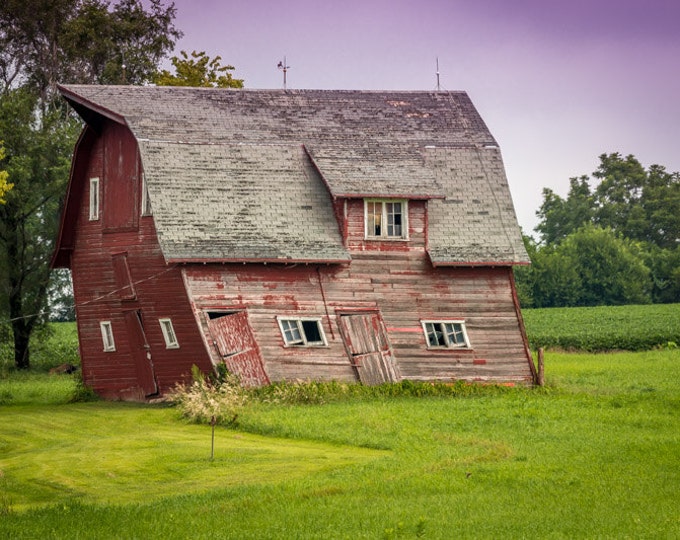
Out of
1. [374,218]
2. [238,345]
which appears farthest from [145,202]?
[374,218]

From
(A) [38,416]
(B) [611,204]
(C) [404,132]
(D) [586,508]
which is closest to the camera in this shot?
(D) [586,508]

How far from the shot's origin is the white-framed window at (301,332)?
37438 mm

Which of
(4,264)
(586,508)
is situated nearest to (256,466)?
(586,508)

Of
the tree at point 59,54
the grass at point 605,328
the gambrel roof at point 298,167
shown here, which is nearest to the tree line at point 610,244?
the grass at point 605,328

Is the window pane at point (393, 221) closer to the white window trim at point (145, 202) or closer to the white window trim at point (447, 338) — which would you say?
the white window trim at point (447, 338)

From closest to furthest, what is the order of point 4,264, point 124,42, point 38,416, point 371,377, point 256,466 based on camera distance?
point 256,466, point 38,416, point 371,377, point 4,264, point 124,42

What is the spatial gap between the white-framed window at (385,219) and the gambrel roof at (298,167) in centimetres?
65

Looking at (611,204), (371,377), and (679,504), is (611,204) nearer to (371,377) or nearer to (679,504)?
(371,377)

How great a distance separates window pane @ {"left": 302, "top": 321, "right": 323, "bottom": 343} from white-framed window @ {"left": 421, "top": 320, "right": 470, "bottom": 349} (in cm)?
325

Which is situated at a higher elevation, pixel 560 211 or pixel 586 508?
pixel 560 211

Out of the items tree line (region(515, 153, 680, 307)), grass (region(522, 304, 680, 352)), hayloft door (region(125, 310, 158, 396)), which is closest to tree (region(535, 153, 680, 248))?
tree line (region(515, 153, 680, 307))

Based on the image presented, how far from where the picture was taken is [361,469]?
23.6 meters

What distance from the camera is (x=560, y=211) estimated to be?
141 metres

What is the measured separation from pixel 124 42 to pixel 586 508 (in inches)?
2026
